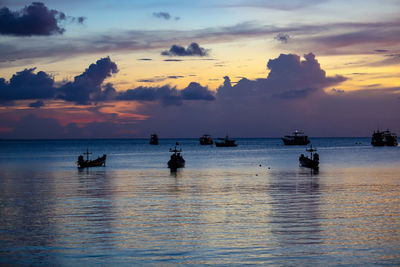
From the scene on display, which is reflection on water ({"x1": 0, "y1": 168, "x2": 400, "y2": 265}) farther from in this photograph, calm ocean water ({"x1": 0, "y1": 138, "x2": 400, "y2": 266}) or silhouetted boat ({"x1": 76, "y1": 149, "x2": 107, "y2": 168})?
silhouetted boat ({"x1": 76, "y1": 149, "x2": 107, "y2": 168})

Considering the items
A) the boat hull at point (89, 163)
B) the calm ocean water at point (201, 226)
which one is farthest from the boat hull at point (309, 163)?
the boat hull at point (89, 163)

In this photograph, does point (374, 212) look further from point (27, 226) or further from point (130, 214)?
point (27, 226)

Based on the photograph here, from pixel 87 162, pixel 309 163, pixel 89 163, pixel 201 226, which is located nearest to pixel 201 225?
pixel 201 226

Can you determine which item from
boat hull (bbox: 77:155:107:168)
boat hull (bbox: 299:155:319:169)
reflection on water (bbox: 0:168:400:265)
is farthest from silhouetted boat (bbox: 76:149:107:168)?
boat hull (bbox: 299:155:319:169)

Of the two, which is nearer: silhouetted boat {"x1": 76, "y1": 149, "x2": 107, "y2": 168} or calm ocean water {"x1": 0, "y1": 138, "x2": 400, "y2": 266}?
calm ocean water {"x1": 0, "y1": 138, "x2": 400, "y2": 266}

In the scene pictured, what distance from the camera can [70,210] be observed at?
36.7 metres

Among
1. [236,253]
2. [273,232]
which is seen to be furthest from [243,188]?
[236,253]

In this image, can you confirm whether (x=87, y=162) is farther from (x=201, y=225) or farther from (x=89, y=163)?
(x=201, y=225)

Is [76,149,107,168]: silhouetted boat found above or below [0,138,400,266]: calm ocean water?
above

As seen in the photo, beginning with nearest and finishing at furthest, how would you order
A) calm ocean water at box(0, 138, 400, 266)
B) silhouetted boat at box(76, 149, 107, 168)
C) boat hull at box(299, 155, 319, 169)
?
calm ocean water at box(0, 138, 400, 266)
boat hull at box(299, 155, 319, 169)
silhouetted boat at box(76, 149, 107, 168)

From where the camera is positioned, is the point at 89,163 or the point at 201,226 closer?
the point at 201,226

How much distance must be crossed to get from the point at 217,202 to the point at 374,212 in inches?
484

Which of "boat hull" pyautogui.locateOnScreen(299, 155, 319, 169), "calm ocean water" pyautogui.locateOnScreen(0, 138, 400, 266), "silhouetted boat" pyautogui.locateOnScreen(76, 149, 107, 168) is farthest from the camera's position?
"silhouetted boat" pyautogui.locateOnScreen(76, 149, 107, 168)

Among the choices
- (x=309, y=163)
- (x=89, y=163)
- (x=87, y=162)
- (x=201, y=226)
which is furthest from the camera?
(x=89, y=163)
